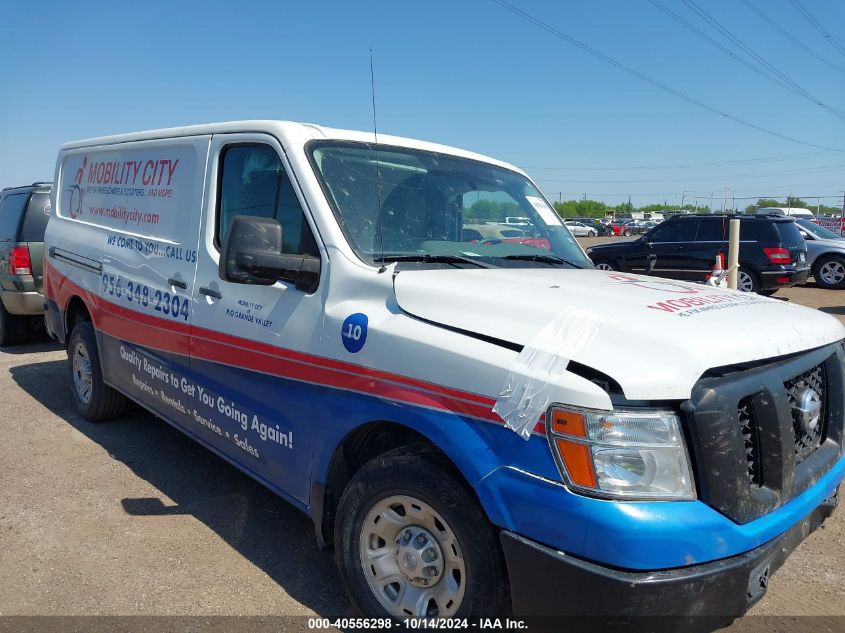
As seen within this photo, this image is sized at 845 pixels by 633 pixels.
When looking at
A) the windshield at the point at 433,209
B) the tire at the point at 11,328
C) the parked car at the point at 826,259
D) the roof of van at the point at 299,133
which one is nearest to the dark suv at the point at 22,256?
the tire at the point at 11,328

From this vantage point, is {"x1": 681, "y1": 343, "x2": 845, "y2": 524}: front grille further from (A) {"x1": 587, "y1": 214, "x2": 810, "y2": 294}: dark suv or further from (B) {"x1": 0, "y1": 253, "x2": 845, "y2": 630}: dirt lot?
(A) {"x1": 587, "y1": 214, "x2": 810, "y2": 294}: dark suv

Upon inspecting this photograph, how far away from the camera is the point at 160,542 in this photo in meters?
3.64

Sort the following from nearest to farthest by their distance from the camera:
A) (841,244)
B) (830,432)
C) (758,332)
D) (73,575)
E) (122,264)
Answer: (758,332)
(830,432)
(73,575)
(122,264)
(841,244)

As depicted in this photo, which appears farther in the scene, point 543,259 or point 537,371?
point 543,259

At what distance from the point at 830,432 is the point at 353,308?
6.75 ft

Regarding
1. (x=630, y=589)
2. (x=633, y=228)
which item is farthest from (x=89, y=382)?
(x=633, y=228)

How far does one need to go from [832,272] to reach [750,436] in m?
16.4

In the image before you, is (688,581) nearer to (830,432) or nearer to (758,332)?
(758,332)

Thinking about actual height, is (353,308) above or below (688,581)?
above

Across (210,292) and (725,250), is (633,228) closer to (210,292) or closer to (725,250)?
(725,250)

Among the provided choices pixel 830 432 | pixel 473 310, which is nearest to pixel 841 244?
pixel 830 432

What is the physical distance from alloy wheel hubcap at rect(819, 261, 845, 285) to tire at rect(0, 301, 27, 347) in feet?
54.7

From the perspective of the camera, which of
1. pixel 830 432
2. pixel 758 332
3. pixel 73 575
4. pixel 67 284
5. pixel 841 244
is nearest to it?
pixel 758 332

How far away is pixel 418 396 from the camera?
2480 millimetres
